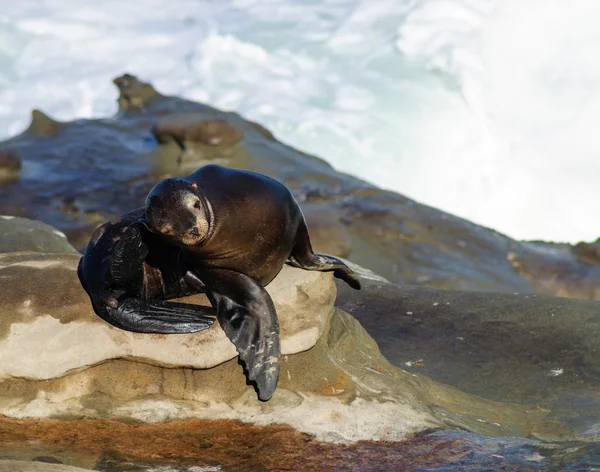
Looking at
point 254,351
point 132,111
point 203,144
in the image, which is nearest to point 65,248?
point 254,351

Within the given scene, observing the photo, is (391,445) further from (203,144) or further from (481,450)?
(203,144)

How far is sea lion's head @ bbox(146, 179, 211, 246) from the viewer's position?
3.68m

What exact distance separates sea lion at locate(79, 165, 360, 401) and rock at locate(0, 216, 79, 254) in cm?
265

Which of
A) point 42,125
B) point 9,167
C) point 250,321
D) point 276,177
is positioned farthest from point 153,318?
point 42,125

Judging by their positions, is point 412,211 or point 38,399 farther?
point 412,211

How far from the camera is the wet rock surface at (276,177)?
11.3 m

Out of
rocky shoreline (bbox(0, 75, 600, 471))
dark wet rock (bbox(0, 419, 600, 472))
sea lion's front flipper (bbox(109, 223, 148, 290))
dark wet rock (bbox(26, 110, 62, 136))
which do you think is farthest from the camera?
dark wet rock (bbox(26, 110, 62, 136))

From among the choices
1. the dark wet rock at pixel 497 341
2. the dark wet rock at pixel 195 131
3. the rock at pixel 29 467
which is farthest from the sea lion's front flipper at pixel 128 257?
the dark wet rock at pixel 195 131

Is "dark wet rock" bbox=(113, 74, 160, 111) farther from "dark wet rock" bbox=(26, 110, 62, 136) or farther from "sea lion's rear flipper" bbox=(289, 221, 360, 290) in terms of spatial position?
"sea lion's rear flipper" bbox=(289, 221, 360, 290)

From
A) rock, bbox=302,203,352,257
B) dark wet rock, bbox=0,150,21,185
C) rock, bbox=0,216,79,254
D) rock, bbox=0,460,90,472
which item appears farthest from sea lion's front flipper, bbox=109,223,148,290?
dark wet rock, bbox=0,150,21,185

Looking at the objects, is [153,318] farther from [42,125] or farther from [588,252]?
[42,125]

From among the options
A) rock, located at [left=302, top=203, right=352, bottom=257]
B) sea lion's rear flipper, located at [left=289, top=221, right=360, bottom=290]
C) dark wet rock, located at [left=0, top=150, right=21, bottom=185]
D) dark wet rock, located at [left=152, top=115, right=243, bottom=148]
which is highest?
sea lion's rear flipper, located at [left=289, top=221, right=360, bottom=290]

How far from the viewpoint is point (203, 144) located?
1423cm

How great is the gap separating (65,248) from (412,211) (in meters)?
6.63
